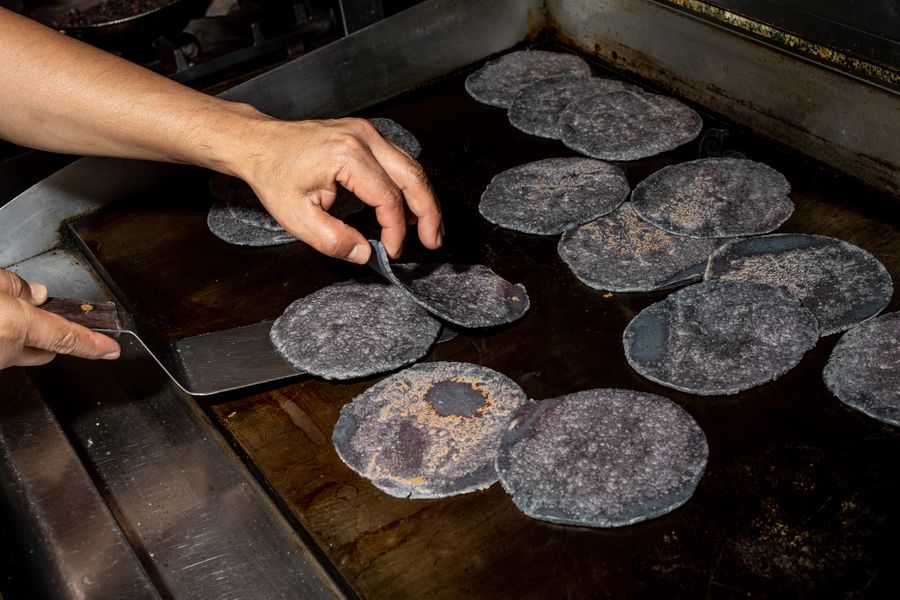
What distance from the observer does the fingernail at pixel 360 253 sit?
6.00 ft

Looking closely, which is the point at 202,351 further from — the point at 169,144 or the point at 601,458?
the point at 601,458

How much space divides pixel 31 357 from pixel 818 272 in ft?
5.90

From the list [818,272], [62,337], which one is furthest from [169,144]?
[818,272]

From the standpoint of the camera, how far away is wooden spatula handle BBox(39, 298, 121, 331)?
1804mm

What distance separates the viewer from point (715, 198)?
7.81 ft

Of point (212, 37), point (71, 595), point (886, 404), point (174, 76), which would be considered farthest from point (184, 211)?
point (886, 404)

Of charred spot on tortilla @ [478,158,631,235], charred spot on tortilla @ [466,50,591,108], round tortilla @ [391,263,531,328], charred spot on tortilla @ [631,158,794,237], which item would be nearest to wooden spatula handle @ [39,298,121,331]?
round tortilla @ [391,263,531,328]

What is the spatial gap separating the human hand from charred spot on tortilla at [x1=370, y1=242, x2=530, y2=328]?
10 centimetres

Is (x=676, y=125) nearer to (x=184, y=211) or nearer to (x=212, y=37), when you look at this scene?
(x=184, y=211)

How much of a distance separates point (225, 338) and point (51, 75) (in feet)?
2.54

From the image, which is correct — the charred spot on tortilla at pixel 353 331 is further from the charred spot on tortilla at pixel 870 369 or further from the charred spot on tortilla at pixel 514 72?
the charred spot on tortilla at pixel 514 72

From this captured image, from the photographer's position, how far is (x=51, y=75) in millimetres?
2092

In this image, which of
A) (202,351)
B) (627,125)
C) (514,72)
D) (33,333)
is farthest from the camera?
(514,72)

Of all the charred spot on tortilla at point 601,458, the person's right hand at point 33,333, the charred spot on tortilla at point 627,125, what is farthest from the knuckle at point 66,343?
the charred spot on tortilla at point 627,125
